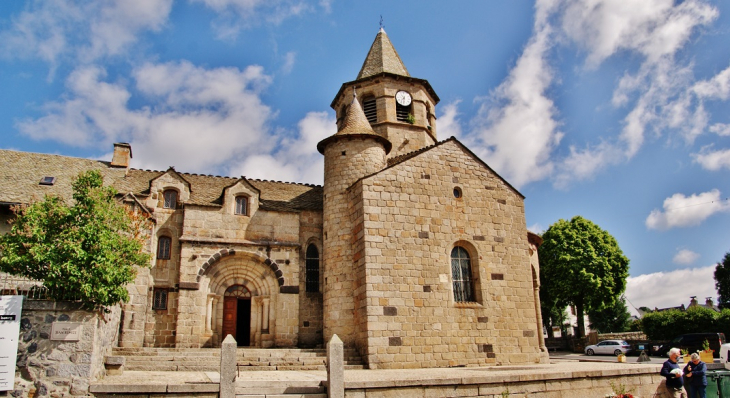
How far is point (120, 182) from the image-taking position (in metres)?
20.0

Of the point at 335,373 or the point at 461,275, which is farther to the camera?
the point at 461,275

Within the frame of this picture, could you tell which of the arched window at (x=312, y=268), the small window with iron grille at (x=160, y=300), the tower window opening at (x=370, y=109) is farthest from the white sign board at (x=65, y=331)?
the tower window opening at (x=370, y=109)

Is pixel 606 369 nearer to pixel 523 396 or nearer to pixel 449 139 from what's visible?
pixel 523 396

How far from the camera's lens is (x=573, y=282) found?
115ft

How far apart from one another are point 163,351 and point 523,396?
10.2m

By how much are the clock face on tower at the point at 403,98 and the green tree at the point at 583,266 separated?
18.2 meters

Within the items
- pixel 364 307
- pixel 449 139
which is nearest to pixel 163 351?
pixel 364 307

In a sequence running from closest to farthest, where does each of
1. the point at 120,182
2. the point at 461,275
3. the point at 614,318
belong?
the point at 461,275
the point at 120,182
the point at 614,318

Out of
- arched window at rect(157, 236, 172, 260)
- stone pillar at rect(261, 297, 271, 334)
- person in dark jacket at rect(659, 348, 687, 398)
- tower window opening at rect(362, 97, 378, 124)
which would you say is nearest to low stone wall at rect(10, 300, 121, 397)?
arched window at rect(157, 236, 172, 260)

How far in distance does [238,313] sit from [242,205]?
4.02 metres

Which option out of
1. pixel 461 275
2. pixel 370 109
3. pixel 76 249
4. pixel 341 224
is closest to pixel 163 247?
pixel 341 224

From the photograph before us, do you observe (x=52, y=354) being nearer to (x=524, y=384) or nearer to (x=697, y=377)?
(x=524, y=384)

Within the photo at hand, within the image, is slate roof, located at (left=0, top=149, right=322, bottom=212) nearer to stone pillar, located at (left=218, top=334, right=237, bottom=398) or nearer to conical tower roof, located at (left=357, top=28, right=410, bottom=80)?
conical tower roof, located at (left=357, top=28, right=410, bottom=80)

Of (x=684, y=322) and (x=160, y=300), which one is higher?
(x=160, y=300)
